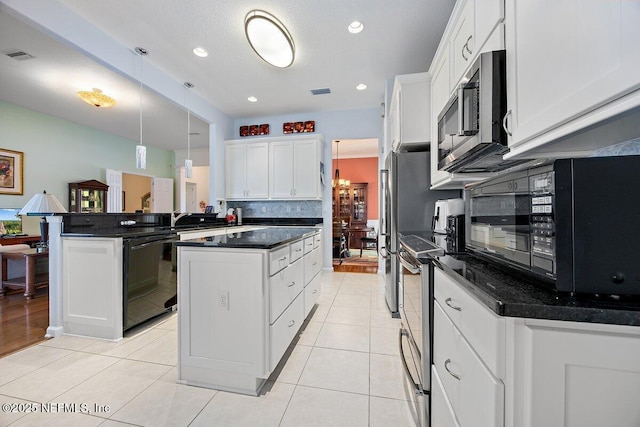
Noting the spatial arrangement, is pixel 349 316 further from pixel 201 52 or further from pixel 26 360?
pixel 201 52

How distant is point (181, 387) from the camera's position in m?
1.65

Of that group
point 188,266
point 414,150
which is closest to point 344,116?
point 414,150

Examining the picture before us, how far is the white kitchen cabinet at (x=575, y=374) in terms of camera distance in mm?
546

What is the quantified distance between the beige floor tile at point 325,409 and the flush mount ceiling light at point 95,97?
462 cm

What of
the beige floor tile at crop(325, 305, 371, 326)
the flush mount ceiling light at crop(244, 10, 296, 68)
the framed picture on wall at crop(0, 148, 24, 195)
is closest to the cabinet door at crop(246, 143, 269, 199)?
the flush mount ceiling light at crop(244, 10, 296, 68)

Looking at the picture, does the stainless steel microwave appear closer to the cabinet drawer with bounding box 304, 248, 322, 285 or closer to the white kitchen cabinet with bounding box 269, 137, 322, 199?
the cabinet drawer with bounding box 304, 248, 322, 285

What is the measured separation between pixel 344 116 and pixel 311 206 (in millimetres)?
1832

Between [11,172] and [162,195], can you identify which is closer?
[11,172]

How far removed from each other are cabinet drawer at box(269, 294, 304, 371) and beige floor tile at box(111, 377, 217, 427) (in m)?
0.43

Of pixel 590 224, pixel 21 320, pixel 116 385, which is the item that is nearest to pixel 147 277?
pixel 116 385

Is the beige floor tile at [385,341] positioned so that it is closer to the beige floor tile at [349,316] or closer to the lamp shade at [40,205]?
the beige floor tile at [349,316]

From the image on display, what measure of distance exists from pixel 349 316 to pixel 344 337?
0.45m

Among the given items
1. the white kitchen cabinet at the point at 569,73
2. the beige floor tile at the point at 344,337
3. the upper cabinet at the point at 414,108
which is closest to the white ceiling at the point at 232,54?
the upper cabinet at the point at 414,108

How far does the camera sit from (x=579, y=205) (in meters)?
0.66
